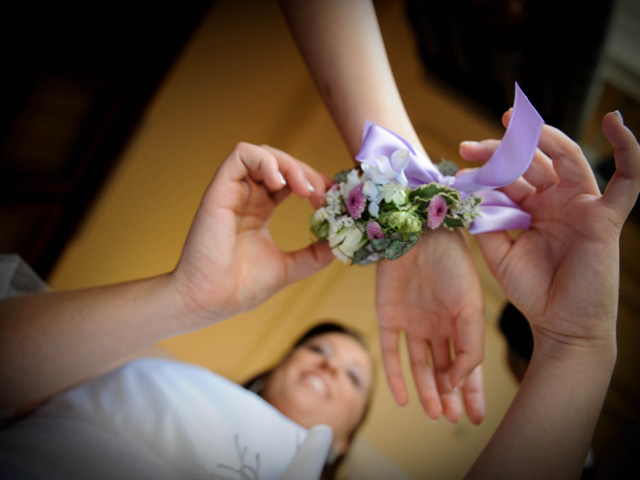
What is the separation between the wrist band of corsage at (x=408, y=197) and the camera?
30.0 inches

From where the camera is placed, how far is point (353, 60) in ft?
3.34

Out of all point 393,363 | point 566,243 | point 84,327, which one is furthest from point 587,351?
point 84,327

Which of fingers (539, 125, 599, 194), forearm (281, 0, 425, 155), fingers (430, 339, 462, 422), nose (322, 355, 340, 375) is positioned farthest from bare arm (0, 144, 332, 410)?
nose (322, 355, 340, 375)

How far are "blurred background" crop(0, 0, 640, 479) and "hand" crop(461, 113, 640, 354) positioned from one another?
0.46 m

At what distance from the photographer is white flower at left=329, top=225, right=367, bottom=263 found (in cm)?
81

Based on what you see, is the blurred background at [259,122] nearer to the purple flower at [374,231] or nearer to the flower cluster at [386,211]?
the flower cluster at [386,211]

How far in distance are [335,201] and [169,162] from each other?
1.25m

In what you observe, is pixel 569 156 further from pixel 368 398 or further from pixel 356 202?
pixel 368 398

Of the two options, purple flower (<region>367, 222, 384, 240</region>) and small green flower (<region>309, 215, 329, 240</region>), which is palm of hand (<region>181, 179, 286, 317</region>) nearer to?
small green flower (<region>309, 215, 329, 240</region>)

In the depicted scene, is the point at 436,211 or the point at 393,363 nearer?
the point at 436,211

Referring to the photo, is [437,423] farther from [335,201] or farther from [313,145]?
[335,201]

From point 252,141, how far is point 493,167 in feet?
4.29

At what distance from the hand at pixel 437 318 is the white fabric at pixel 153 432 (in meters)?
0.41

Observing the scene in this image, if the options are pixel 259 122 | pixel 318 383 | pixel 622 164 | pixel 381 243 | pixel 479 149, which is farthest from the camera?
pixel 259 122
